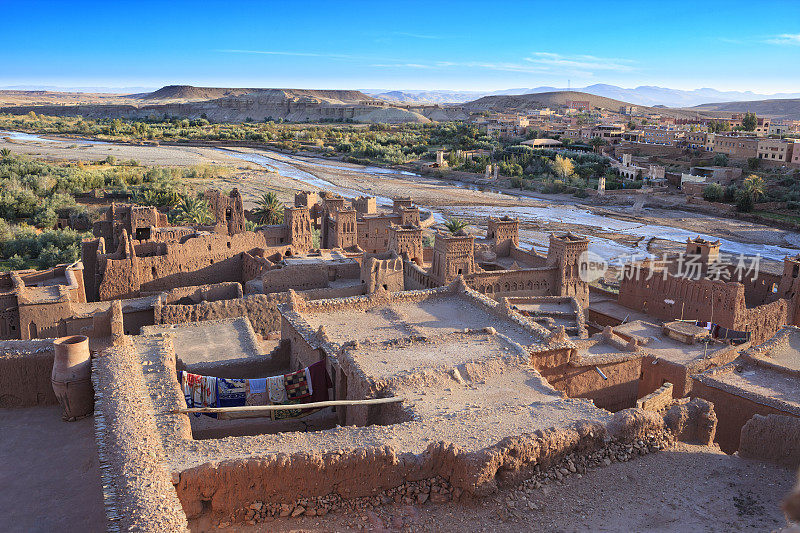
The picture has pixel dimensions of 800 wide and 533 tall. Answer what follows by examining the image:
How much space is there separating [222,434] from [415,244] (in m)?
11.9

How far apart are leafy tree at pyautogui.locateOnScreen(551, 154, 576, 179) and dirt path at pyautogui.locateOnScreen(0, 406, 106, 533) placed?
61968mm

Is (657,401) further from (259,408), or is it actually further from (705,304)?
(705,304)

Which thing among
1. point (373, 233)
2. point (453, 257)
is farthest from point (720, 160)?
point (453, 257)

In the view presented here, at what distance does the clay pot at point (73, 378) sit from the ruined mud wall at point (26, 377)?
0.52m

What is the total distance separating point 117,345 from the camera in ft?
32.8

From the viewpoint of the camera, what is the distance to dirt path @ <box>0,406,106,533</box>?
23.9ft

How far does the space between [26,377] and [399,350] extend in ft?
18.5

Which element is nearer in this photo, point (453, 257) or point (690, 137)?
point (453, 257)

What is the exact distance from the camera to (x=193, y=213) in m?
30.2

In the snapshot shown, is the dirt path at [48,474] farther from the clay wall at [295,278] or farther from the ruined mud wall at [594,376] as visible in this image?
the clay wall at [295,278]

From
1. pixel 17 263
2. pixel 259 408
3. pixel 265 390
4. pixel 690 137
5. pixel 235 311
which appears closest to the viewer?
pixel 259 408

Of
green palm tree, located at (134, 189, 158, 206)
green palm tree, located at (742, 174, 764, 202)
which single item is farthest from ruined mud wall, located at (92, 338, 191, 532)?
green palm tree, located at (742, 174, 764, 202)

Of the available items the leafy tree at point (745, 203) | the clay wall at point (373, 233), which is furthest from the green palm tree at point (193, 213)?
the leafy tree at point (745, 203)

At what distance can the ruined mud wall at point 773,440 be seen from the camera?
29.8ft
